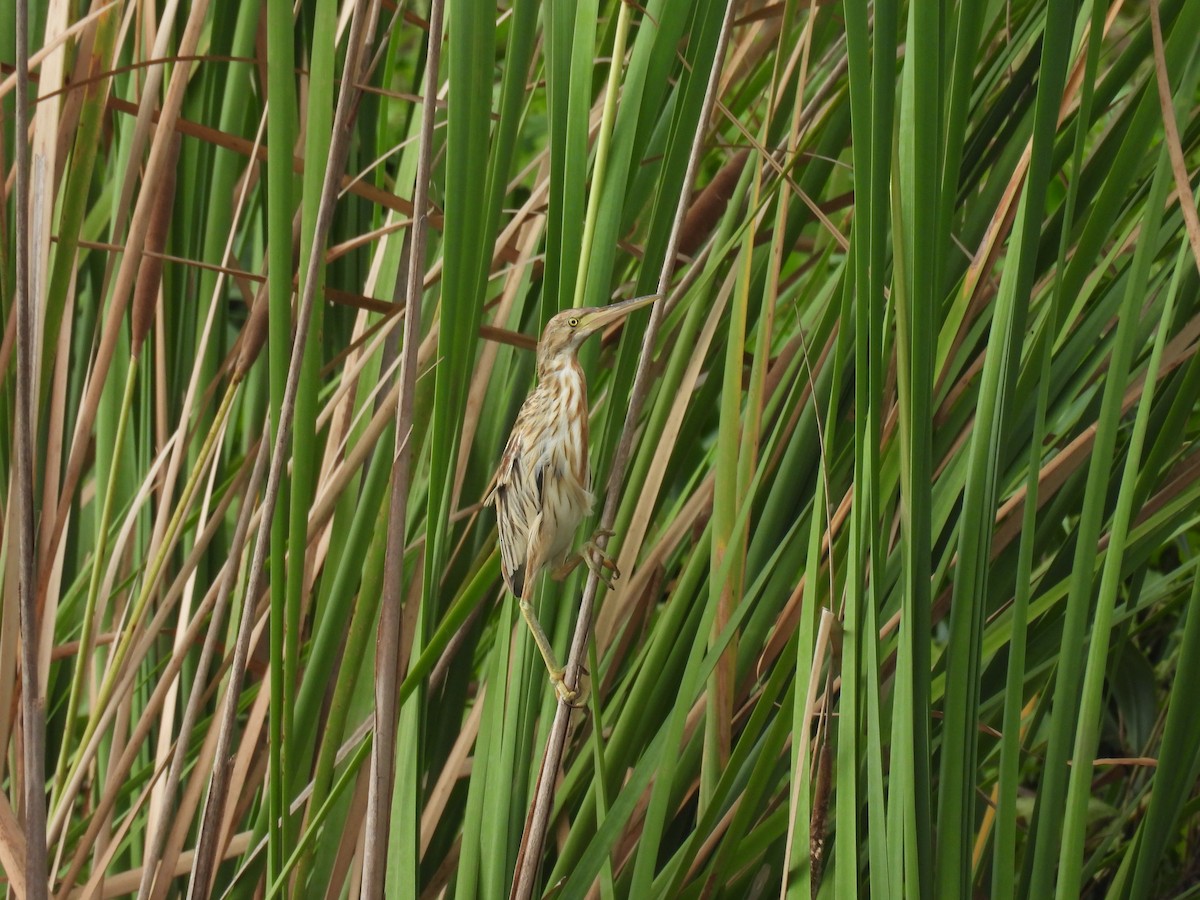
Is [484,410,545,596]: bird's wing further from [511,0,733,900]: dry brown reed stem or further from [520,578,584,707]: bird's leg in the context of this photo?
[511,0,733,900]: dry brown reed stem

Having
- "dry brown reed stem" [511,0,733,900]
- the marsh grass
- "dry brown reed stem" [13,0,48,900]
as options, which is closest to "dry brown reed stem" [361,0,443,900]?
the marsh grass

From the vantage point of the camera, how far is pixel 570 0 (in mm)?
907

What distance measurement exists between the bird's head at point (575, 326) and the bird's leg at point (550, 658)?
0.24 m

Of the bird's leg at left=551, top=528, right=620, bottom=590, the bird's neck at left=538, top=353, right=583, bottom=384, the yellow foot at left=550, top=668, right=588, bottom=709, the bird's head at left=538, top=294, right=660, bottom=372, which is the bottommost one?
the yellow foot at left=550, top=668, right=588, bottom=709

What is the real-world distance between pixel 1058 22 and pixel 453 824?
93 centimetres

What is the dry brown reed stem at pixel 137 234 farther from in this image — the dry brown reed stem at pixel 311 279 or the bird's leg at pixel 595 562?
the bird's leg at pixel 595 562

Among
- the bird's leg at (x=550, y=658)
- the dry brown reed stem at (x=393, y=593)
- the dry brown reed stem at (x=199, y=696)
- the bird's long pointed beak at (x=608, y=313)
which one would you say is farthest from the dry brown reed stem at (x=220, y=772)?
the bird's long pointed beak at (x=608, y=313)

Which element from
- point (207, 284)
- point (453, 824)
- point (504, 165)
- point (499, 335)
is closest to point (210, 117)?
point (207, 284)

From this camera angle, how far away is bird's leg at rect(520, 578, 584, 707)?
87cm

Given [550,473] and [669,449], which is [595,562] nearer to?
[669,449]

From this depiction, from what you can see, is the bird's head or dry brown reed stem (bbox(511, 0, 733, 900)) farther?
the bird's head

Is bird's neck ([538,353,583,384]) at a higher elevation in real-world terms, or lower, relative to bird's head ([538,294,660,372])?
lower

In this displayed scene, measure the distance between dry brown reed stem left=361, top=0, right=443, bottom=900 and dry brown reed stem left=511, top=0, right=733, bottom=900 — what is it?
11 centimetres

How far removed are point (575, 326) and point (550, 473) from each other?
270mm
